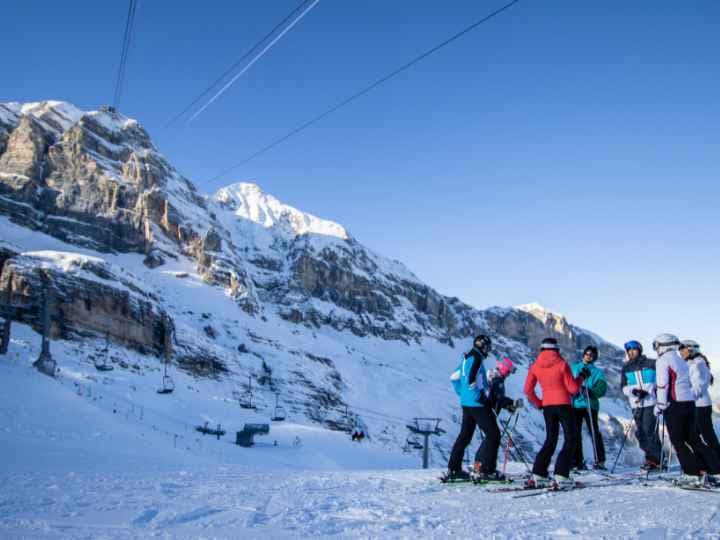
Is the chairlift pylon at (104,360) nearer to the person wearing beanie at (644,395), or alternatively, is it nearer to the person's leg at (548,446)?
the person wearing beanie at (644,395)

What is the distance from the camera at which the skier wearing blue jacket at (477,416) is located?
7.08m

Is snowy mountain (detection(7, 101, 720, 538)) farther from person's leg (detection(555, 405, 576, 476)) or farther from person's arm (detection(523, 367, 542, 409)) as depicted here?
person's arm (detection(523, 367, 542, 409))

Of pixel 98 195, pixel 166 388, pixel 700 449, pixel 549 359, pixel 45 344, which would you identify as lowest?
pixel 166 388

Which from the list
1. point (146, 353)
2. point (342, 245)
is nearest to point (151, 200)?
point (146, 353)

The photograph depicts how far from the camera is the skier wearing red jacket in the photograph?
6.69 meters

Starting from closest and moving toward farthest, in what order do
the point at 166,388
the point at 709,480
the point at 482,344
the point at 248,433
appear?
the point at 709,480, the point at 482,344, the point at 248,433, the point at 166,388

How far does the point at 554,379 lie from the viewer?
6934 mm

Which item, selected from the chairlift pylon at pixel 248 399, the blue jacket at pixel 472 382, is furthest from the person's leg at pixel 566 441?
the chairlift pylon at pixel 248 399

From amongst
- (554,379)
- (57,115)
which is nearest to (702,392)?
(554,379)

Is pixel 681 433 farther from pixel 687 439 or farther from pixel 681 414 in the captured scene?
pixel 681 414

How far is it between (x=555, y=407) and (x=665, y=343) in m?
2.00

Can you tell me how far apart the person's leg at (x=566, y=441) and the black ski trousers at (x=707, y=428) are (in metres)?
2.40

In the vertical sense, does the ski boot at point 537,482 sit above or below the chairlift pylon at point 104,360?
below

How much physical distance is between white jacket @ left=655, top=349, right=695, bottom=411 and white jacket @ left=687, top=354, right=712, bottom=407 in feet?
3.07
